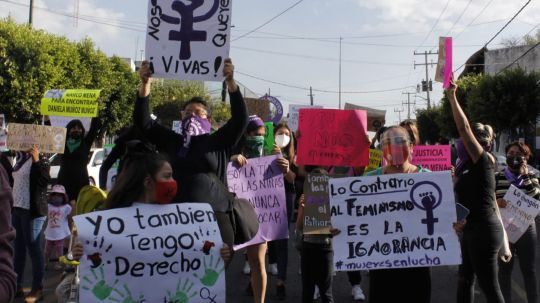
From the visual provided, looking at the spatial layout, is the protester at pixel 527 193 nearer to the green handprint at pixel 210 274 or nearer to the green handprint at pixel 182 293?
the green handprint at pixel 210 274

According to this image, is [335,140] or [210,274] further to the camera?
[335,140]

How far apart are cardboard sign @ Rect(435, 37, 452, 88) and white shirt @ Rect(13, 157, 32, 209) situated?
4.15 m

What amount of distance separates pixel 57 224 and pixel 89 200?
3.49 meters

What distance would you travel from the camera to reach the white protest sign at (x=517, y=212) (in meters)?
5.06

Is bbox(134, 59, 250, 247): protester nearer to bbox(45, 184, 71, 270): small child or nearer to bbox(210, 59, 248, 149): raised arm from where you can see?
bbox(210, 59, 248, 149): raised arm

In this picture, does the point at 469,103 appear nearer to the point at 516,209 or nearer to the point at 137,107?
the point at 516,209

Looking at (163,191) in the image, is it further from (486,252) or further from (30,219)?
(30,219)

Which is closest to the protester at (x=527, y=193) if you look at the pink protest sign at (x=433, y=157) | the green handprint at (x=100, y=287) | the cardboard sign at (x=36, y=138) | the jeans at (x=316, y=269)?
the pink protest sign at (x=433, y=157)

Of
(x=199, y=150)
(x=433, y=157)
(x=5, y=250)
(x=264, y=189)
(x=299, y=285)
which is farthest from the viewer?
(x=433, y=157)

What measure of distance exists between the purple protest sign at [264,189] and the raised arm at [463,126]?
1.79 metres

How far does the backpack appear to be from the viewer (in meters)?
4.17

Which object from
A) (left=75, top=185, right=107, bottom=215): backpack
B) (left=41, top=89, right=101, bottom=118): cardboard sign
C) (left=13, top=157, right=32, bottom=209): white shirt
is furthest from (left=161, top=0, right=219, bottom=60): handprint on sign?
(left=41, top=89, right=101, bottom=118): cardboard sign

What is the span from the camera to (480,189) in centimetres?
409

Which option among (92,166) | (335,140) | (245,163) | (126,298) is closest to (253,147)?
(245,163)
